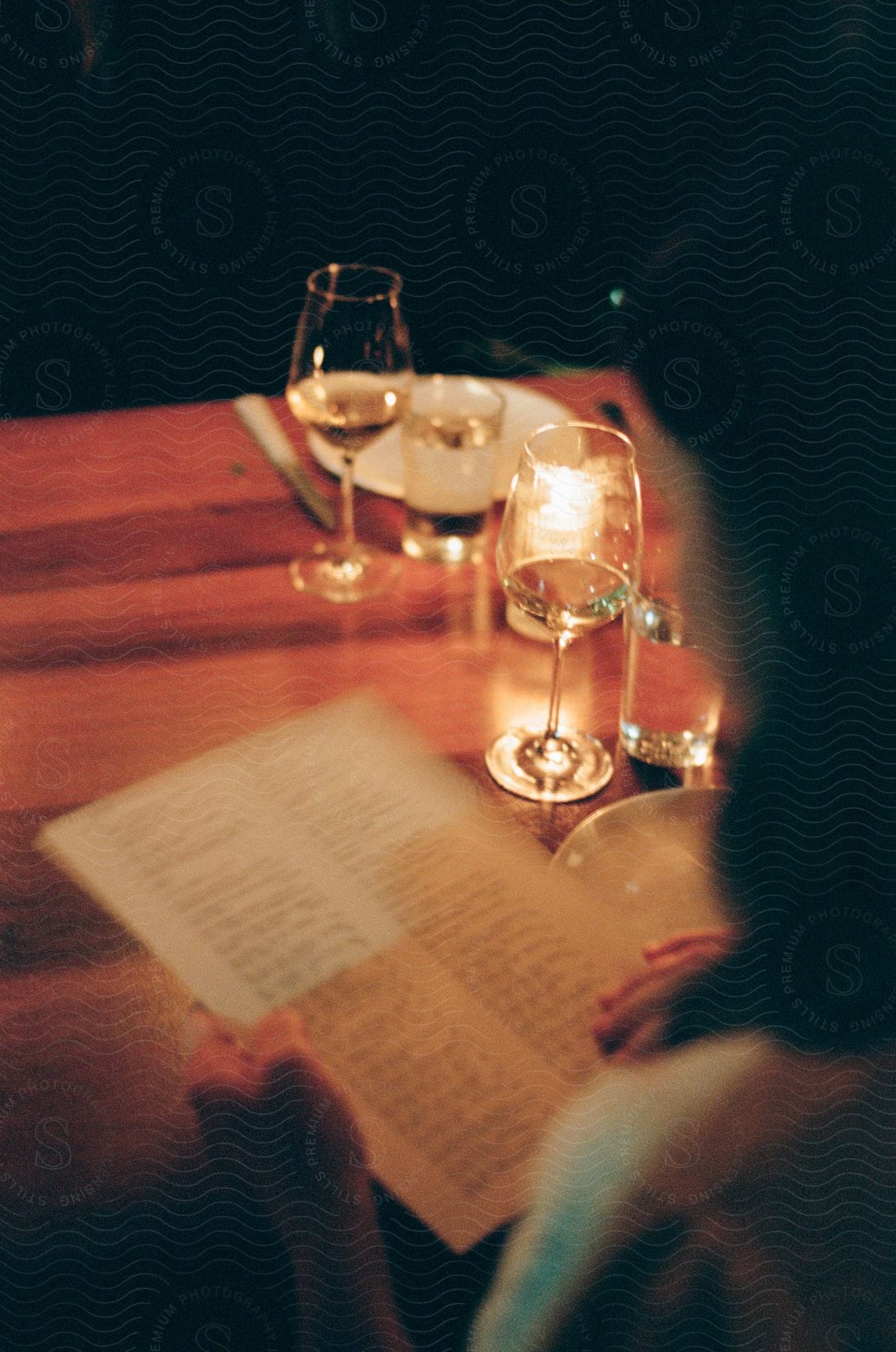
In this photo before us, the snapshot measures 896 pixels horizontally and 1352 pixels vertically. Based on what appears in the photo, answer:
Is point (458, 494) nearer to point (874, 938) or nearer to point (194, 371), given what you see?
point (874, 938)

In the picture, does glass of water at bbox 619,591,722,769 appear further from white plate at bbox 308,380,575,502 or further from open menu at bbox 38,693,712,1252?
white plate at bbox 308,380,575,502

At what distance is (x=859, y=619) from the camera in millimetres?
832

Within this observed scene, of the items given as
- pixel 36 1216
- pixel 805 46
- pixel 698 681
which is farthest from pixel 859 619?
pixel 805 46

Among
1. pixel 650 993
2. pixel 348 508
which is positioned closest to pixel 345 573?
pixel 348 508

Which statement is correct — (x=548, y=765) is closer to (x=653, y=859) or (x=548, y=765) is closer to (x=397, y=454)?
(x=653, y=859)

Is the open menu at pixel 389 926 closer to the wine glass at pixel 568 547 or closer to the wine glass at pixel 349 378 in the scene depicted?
the wine glass at pixel 568 547

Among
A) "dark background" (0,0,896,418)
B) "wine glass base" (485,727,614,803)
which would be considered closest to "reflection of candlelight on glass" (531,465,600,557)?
"wine glass base" (485,727,614,803)

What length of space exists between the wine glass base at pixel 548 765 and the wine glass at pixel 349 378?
22 cm

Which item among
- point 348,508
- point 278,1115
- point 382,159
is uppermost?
point 382,159

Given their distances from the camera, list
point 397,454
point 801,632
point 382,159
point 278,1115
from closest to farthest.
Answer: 1. point 278,1115
2. point 801,632
3. point 397,454
4. point 382,159

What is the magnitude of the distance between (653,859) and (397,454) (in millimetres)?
538

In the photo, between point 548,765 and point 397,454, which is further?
point 397,454

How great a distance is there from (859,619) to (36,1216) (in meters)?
0.66

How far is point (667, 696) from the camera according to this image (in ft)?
2.44
